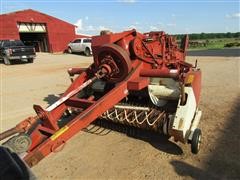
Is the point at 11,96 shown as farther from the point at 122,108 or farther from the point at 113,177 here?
the point at 113,177

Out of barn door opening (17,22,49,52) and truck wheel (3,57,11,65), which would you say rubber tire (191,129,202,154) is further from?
barn door opening (17,22,49,52)

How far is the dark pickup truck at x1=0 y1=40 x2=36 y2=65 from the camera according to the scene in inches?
803

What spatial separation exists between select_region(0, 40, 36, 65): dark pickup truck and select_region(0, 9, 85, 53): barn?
27.1 ft

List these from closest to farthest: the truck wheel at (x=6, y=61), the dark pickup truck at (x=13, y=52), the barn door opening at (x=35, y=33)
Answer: the dark pickup truck at (x=13, y=52)
the truck wheel at (x=6, y=61)
the barn door opening at (x=35, y=33)

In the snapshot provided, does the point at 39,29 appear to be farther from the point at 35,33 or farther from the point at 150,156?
the point at 150,156

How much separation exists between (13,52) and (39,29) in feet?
42.7

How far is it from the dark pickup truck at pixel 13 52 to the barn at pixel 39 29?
27.1 ft

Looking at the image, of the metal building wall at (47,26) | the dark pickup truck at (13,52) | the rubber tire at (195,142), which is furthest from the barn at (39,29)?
the rubber tire at (195,142)

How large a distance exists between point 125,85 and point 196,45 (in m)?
39.4

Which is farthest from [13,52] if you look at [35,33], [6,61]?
[35,33]

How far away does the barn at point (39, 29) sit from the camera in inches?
1148

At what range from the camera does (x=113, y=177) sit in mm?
4016

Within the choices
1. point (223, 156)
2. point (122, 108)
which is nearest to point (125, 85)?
point (122, 108)

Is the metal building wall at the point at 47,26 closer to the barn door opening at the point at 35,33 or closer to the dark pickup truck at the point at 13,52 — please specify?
the barn door opening at the point at 35,33
